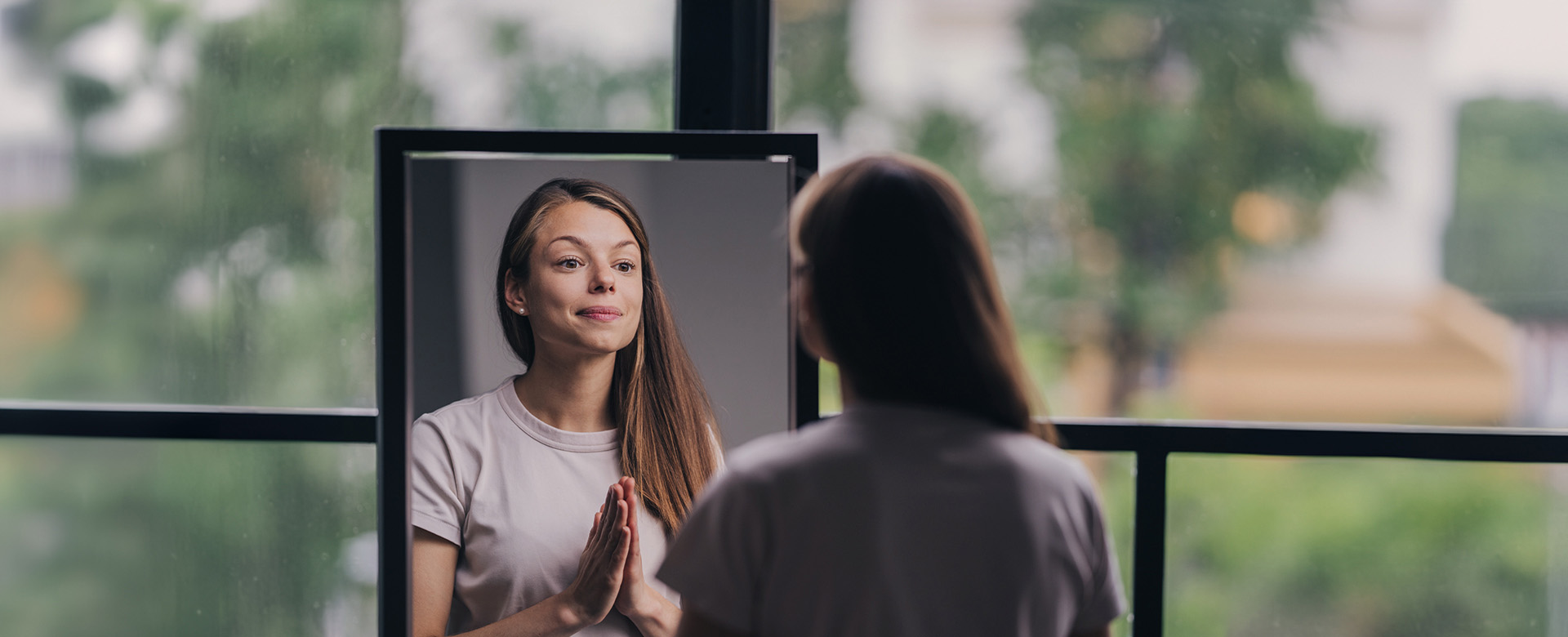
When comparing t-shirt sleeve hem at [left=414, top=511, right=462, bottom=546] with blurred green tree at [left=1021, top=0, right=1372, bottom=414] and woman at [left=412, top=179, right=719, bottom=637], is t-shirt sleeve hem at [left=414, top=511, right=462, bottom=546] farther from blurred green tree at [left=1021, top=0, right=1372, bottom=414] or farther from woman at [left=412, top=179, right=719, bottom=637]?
blurred green tree at [left=1021, top=0, right=1372, bottom=414]

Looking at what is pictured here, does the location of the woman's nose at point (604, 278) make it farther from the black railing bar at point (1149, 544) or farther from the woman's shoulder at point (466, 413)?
the black railing bar at point (1149, 544)

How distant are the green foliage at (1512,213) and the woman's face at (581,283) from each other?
1.41m

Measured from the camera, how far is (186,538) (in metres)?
1.77

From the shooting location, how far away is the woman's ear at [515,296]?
144 cm

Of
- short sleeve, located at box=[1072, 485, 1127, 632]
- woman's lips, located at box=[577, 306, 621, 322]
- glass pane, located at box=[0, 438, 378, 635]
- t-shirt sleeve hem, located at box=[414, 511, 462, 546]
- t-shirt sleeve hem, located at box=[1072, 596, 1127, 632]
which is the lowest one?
glass pane, located at box=[0, 438, 378, 635]

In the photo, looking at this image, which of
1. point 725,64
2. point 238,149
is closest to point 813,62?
point 725,64

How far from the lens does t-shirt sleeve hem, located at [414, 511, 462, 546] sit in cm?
145

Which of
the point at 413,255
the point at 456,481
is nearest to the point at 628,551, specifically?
the point at 456,481

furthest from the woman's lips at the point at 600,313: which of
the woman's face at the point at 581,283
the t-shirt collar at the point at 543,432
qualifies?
the t-shirt collar at the point at 543,432

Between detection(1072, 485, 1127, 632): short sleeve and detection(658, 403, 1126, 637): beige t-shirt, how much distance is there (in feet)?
0.09

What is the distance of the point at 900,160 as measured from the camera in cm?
97

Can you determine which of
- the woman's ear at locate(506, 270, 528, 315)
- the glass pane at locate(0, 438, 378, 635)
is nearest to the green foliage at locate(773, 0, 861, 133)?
the woman's ear at locate(506, 270, 528, 315)

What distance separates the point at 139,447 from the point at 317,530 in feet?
1.24

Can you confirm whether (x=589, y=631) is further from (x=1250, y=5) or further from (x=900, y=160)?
(x=1250, y=5)
